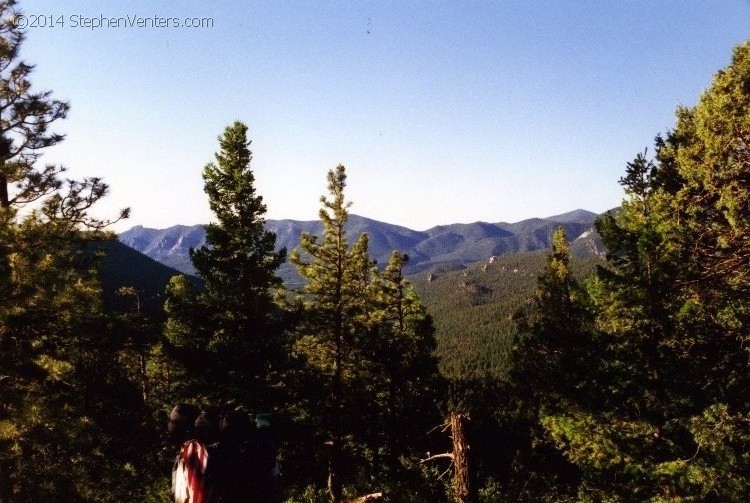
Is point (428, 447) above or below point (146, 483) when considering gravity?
below

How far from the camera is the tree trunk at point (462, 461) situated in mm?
7797

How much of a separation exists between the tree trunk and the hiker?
4.88 metres

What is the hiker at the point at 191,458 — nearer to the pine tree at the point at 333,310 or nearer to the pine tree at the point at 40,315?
the pine tree at the point at 40,315

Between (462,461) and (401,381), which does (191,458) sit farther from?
(401,381)

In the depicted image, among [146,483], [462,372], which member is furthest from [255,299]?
[462,372]

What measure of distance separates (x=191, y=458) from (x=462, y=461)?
5.23 metres

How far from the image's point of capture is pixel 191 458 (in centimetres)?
405

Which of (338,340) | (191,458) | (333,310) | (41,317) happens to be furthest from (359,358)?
(191,458)

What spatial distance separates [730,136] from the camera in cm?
923

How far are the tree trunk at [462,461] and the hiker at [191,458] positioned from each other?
488 cm

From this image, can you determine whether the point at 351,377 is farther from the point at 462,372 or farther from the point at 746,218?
the point at 462,372

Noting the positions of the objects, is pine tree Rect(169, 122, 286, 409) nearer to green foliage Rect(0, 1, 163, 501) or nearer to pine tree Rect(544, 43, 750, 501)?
green foliage Rect(0, 1, 163, 501)

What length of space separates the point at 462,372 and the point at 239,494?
159m

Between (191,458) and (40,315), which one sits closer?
(191,458)
